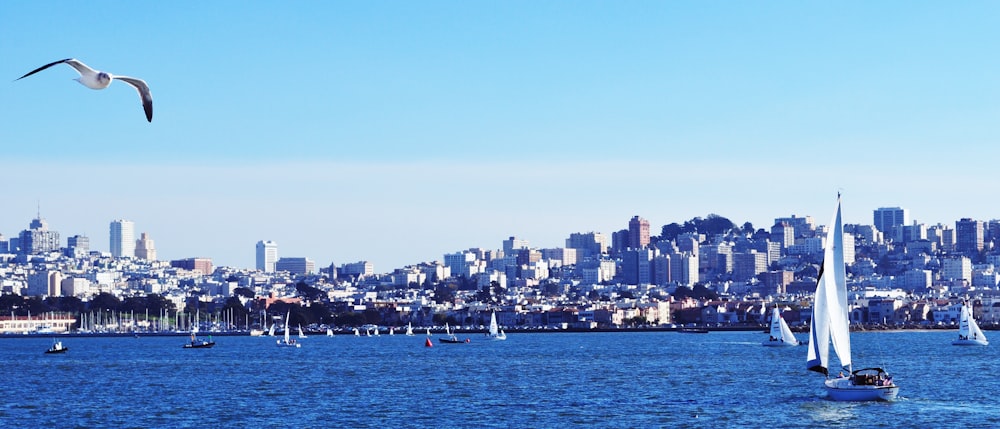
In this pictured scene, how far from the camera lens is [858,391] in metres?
40.9

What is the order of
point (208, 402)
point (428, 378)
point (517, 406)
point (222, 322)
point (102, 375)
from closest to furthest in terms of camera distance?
point (517, 406) < point (208, 402) < point (428, 378) < point (102, 375) < point (222, 322)

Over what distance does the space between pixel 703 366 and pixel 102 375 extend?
Result: 2229 centimetres

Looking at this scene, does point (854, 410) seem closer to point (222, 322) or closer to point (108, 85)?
point (108, 85)

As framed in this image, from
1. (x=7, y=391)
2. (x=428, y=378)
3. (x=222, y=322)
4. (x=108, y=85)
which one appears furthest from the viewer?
(x=222, y=322)

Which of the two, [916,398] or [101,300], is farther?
[101,300]

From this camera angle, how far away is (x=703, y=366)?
67.1 m

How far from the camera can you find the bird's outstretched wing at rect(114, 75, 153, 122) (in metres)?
16.3

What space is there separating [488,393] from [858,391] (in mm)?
11873

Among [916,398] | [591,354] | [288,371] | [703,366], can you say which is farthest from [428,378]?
[591,354]

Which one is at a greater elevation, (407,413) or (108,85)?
(108,85)

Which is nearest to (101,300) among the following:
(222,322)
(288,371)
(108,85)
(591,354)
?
(222,322)

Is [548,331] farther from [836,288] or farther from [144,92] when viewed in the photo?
[144,92]

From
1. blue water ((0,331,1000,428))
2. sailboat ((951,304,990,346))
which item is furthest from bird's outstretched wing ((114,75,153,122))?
sailboat ((951,304,990,346))

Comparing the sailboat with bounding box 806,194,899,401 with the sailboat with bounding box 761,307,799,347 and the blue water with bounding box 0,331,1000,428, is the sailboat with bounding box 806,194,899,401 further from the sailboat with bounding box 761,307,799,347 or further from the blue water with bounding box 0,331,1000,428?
the sailboat with bounding box 761,307,799,347
